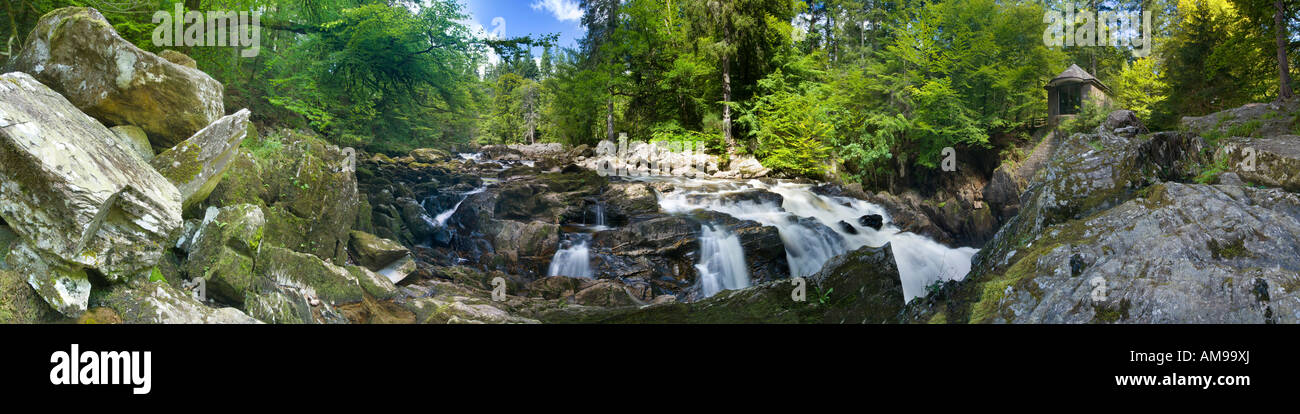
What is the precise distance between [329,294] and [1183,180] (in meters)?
8.90

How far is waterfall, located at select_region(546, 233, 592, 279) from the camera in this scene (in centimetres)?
891

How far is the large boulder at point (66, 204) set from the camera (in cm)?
313

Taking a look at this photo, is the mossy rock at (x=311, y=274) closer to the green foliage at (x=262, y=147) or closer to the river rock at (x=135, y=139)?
the river rock at (x=135, y=139)

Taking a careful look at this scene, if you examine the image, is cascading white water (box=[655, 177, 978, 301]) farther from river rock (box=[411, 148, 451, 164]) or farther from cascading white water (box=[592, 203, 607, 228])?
river rock (box=[411, 148, 451, 164])

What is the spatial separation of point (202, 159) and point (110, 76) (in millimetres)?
1304

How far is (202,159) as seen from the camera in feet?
16.7

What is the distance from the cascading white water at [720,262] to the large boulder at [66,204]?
687cm

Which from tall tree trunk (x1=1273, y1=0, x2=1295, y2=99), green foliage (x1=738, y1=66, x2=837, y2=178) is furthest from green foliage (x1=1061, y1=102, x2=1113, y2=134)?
green foliage (x1=738, y1=66, x2=837, y2=178)

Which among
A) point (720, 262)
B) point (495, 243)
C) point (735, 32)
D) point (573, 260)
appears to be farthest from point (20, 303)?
point (735, 32)

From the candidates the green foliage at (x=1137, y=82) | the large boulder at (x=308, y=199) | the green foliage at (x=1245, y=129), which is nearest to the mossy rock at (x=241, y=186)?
the large boulder at (x=308, y=199)

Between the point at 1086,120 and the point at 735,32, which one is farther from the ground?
the point at 735,32

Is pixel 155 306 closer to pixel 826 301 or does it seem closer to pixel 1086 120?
pixel 826 301
